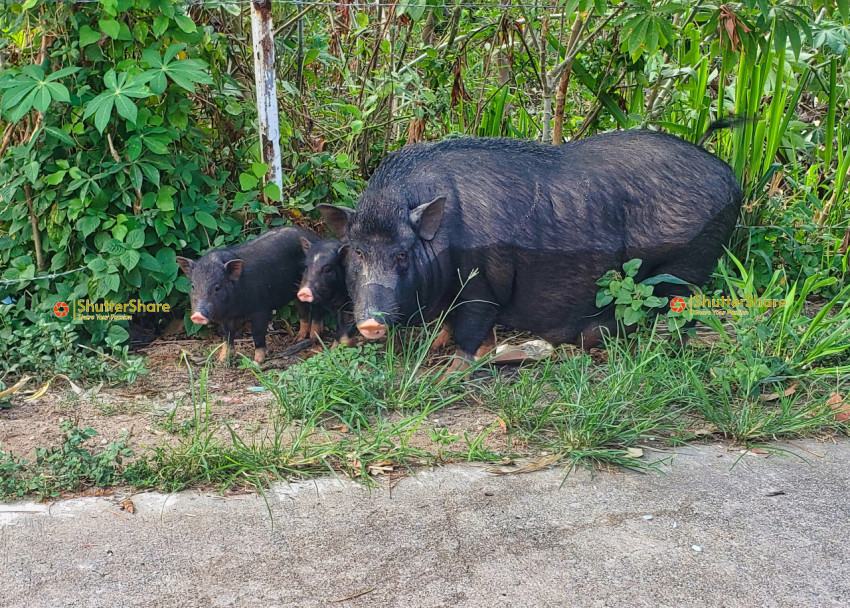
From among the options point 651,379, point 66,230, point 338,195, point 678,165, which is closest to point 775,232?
point 678,165

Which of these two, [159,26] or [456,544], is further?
[159,26]

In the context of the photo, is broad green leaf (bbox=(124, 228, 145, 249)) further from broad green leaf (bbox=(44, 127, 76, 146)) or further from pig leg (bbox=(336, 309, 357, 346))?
pig leg (bbox=(336, 309, 357, 346))

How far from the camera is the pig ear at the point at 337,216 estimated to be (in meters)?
4.15

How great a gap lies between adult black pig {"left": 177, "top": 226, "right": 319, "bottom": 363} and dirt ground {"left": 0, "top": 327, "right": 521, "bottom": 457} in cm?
25

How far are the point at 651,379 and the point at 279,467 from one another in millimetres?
1694

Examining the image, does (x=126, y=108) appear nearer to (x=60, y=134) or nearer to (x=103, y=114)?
(x=103, y=114)

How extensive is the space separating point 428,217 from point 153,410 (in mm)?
1437

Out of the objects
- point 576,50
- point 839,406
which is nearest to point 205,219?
point 576,50

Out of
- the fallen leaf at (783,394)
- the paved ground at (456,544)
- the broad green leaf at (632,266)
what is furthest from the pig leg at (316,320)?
the fallen leaf at (783,394)

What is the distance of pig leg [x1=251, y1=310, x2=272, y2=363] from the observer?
4453mm

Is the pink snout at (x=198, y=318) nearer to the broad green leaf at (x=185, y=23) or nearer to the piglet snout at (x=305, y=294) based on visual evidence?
the piglet snout at (x=305, y=294)

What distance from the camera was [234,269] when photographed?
423 centimetres

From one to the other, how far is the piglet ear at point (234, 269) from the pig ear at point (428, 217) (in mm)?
895

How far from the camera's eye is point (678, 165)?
4.31 metres
